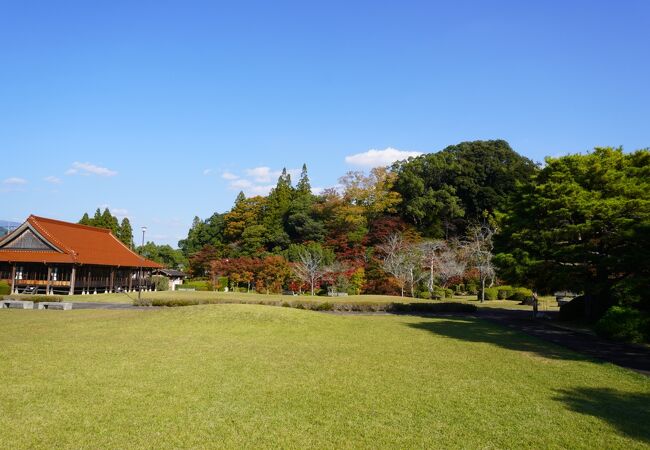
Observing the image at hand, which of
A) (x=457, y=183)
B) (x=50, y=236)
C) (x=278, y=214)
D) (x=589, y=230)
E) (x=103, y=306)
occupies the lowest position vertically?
(x=103, y=306)

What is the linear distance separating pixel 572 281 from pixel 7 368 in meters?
19.7

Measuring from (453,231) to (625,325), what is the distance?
1296 inches

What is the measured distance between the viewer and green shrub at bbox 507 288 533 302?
37.8 metres

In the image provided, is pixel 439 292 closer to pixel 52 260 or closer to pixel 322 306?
pixel 322 306

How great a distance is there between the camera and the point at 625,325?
50.8ft

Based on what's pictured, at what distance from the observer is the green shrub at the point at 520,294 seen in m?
37.8

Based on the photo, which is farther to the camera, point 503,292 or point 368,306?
point 503,292

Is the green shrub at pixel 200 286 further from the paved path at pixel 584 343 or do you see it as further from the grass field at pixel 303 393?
the grass field at pixel 303 393

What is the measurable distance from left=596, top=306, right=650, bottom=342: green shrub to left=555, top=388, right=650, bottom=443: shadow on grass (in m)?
8.02

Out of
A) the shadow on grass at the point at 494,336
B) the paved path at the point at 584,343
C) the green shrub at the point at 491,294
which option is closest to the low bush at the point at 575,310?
the paved path at the point at 584,343

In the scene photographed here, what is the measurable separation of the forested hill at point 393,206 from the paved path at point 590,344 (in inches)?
847

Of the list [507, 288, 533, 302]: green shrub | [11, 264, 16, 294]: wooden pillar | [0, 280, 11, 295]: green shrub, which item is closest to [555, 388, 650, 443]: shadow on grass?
[507, 288, 533, 302]: green shrub

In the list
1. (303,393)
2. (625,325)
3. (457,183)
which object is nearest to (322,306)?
(625,325)

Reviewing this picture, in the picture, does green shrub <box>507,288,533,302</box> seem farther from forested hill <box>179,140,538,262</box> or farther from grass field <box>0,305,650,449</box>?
grass field <box>0,305,650,449</box>
